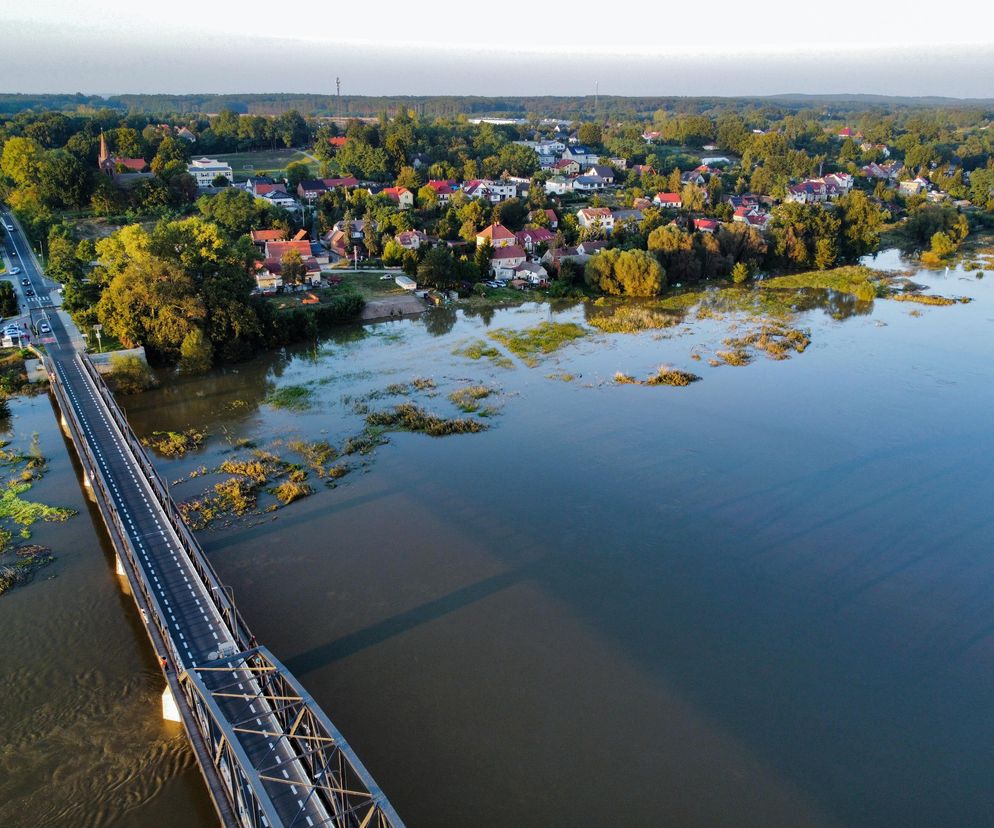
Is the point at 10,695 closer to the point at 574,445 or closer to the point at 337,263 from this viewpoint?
the point at 574,445

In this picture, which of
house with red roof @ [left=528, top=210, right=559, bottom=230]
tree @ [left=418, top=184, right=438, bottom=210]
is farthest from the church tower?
house with red roof @ [left=528, top=210, right=559, bottom=230]

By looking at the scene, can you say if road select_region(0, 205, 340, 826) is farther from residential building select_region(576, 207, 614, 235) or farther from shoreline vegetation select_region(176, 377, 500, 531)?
residential building select_region(576, 207, 614, 235)

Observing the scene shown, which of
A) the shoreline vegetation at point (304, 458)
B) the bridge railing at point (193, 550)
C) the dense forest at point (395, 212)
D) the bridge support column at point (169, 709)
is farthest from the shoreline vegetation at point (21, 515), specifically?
the dense forest at point (395, 212)

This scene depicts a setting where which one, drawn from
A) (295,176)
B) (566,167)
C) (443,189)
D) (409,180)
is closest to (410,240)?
(443,189)

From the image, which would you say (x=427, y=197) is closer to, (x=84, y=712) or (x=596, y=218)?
(x=596, y=218)

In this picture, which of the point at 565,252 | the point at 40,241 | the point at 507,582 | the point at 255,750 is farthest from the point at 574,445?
the point at 40,241

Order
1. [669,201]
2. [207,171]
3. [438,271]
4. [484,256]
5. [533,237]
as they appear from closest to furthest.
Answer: [438,271] → [484,256] → [533,237] → [207,171] → [669,201]
